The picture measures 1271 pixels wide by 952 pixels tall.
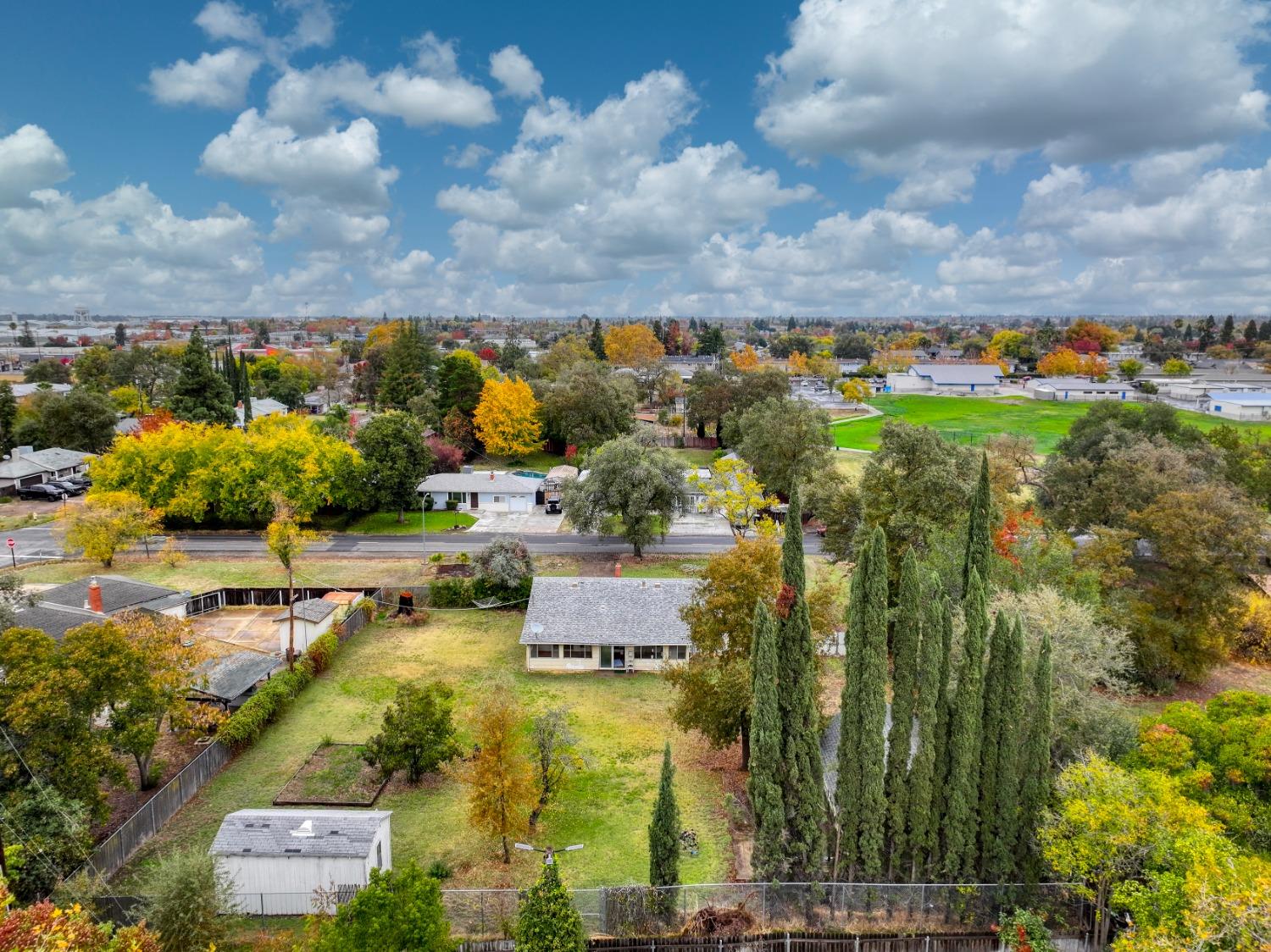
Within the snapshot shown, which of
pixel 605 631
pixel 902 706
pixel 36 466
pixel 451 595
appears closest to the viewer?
pixel 902 706

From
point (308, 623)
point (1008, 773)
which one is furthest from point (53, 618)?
point (1008, 773)

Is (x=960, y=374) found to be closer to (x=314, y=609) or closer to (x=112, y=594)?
(x=314, y=609)

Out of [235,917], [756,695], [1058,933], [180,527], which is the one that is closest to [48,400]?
[180,527]

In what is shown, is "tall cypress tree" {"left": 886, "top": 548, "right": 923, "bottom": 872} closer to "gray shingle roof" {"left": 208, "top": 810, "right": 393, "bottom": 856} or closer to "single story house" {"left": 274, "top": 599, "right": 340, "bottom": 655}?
"gray shingle roof" {"left": 208, "top": 810, "right": 393, "bottom": 856}

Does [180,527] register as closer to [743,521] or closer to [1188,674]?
[743,521]

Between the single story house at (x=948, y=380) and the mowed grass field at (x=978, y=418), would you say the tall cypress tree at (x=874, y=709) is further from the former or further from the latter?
the single story house at (x=948, y=380)

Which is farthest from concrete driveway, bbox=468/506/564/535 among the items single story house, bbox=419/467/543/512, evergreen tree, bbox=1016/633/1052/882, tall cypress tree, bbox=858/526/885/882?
evergreen tree, bbox=1016/633/1052/882
